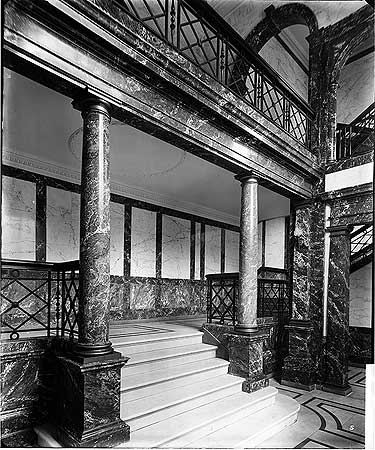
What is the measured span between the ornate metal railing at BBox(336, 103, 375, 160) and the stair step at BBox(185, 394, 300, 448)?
4624mm

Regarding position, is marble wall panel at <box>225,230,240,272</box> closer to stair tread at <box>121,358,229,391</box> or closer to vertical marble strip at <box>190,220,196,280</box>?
vertical marble strip at <box>190,220,196,280</box>

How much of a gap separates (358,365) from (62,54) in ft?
30.6

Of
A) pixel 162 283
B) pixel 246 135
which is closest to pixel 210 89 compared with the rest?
pixel 246 135

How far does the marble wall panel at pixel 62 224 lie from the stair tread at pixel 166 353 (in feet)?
9.07

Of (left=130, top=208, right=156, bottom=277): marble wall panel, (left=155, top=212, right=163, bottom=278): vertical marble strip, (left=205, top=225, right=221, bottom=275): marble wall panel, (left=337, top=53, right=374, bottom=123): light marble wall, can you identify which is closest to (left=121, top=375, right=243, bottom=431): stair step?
(left=130, top=208, right=156, bottom=277): marble wall panel

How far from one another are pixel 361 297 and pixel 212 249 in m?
4.02

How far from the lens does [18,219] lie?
641cm

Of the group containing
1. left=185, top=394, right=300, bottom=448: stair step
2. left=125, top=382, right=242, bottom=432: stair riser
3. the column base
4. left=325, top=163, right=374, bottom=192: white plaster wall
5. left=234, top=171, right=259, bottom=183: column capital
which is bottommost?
the column base

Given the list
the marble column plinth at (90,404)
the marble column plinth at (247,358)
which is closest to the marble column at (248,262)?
the marble column plinth at (247,358)

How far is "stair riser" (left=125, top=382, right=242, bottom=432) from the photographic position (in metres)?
3.88

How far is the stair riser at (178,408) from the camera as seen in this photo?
3.88 meters

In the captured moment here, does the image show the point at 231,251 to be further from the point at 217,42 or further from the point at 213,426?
the point at 213,426

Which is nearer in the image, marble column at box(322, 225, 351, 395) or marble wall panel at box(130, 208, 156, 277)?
marble column at box(322, 225, 351, 395)

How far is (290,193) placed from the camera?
699cm
